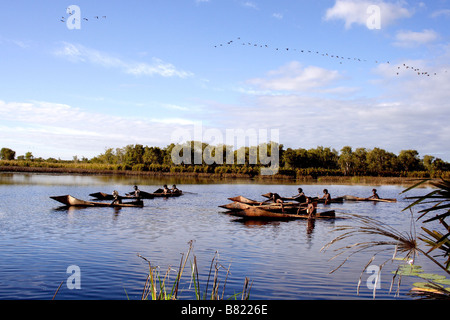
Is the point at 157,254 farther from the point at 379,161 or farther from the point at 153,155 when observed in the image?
the point at 379,161

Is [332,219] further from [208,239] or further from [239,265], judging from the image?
[239,265]

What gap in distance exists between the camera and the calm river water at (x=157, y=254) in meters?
8.43

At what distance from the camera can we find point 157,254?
11789mm

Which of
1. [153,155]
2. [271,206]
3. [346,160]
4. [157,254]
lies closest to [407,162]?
[346,160]

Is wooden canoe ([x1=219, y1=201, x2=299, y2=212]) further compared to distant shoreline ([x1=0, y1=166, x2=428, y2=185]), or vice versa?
distant shoreline ([x1=0, y1=166, x2=428, y2=185])

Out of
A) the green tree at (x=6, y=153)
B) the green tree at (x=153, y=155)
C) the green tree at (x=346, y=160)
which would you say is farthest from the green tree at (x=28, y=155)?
the green tree at (x=346, y=160)

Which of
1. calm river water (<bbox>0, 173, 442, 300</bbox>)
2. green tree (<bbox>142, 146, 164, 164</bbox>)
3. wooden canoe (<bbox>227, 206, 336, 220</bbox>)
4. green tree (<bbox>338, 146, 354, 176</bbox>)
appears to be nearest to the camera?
calm river water (<bbox>0, 173, 442, 300</bbox>)

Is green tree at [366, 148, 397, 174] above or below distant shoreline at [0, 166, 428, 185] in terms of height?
above

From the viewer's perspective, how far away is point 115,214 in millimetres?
20828

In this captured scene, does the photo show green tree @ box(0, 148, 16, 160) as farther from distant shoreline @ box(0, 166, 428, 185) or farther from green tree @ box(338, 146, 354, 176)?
green tree @ box(338, 146, 354, 176)

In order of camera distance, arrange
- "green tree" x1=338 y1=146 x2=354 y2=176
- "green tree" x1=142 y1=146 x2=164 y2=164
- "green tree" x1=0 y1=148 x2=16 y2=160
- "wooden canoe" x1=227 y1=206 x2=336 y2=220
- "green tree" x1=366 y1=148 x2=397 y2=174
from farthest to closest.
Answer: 1. "green tree" x1=0 y1=148 x2=16 y2=160
2. "green tree" x1=338 y1=146 x2=354 y2=176
3. "green tree" x1=366 y1=148 x2=397 y2=174
4. "green tree" x1=142 y1=146 x2=164 y2=164
5. "wooden canoe" x1=227 y1=206 x2=336 y2=220

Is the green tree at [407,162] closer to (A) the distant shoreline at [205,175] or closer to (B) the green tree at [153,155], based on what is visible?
(A) the distant shoreline at [205,175]

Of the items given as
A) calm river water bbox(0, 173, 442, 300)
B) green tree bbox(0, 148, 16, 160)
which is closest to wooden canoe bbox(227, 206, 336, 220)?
calm river water bbox(0, 173, 442, 300)

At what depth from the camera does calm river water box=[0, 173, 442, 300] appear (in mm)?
8430
